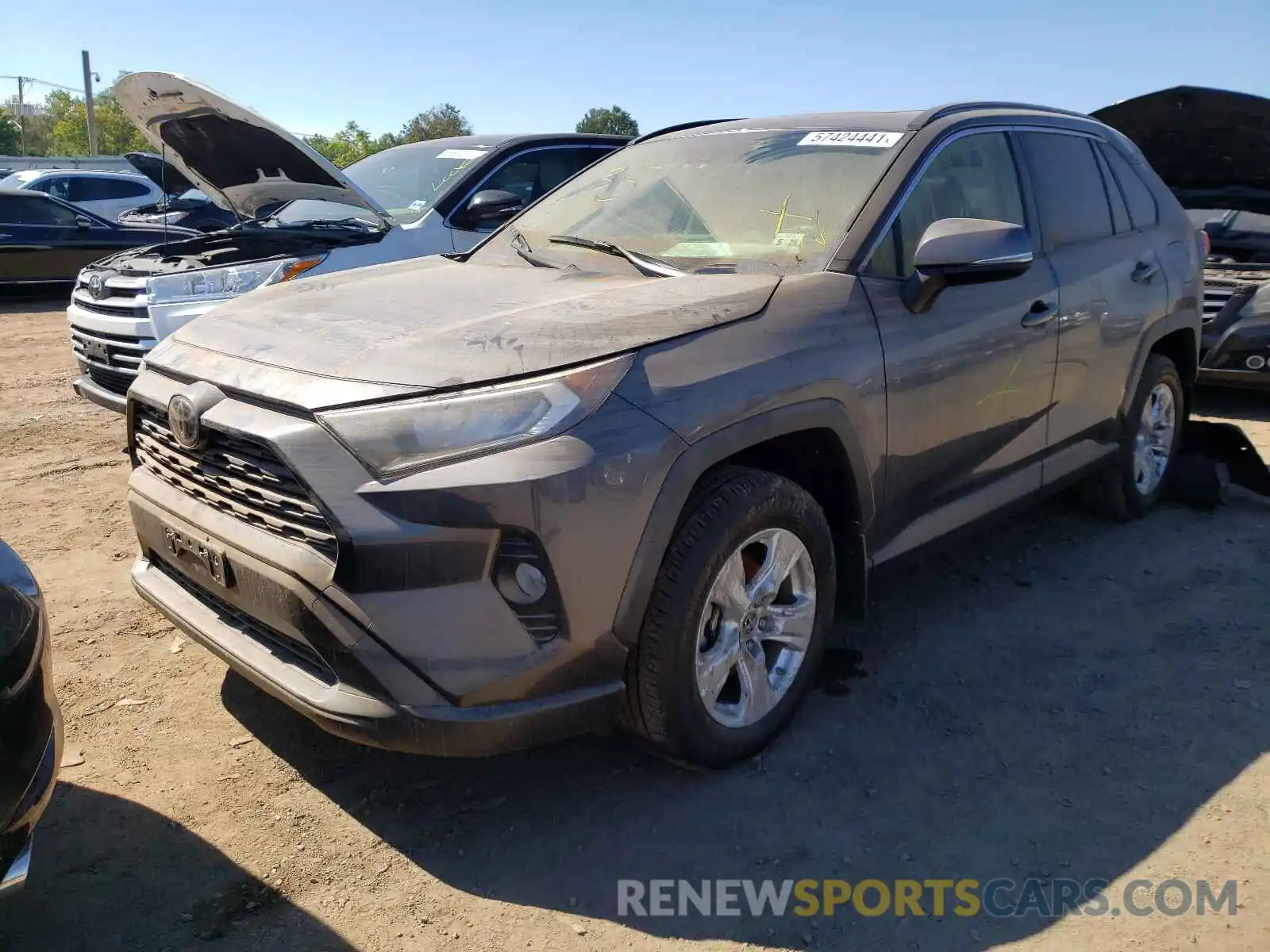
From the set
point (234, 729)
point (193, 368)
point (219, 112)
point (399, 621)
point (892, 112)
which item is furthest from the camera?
point (219, 112)

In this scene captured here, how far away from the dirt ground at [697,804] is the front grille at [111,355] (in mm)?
1943

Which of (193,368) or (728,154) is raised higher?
(728,154)

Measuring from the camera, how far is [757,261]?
10.9 ft

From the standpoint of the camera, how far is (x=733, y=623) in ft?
9.43

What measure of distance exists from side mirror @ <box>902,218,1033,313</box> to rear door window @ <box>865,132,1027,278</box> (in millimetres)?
117

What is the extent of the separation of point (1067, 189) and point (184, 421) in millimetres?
3541

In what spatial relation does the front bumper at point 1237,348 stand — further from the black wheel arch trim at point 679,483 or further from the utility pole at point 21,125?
the utility pole at point 21,125

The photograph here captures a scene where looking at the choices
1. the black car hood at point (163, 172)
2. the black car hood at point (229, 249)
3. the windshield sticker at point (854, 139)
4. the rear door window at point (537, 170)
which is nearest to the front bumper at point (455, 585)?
the windshield sticker at point (854, 139)

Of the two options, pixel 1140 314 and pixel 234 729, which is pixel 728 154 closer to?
pixel 1140 314

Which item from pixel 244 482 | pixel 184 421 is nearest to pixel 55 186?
pixel 184 421

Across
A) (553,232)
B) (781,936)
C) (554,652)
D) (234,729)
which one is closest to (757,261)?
(553,232)

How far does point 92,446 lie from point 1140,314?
584cm

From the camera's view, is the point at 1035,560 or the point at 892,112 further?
the point at 1035,560

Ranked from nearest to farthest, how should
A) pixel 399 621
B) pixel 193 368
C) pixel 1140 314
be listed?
pixel 399 621, pixel 193 368, pixel 1140 314
